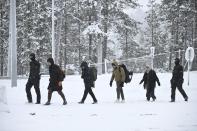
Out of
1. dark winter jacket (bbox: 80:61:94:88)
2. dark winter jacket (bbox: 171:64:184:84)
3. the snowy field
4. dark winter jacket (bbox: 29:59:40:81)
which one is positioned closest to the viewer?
the snowy field

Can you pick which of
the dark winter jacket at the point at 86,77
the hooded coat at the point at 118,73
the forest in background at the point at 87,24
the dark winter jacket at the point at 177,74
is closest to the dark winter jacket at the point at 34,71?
the dark winter jacket at the point at 86,77

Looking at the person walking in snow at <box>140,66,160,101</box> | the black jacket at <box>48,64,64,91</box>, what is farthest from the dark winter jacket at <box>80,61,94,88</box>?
the person walking in snow at <box>140,66,160,101</box>

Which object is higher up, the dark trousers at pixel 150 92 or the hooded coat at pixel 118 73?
the hooded coat at pixel 118 73

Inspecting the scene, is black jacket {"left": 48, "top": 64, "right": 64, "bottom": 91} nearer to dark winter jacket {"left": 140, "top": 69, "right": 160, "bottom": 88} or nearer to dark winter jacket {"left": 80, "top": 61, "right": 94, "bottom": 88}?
dark winter jacket {"left": 80, "top": 61, "right": 94, "bottom": 88}

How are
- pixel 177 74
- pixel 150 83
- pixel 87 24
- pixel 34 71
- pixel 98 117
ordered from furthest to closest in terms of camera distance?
pixel 87 24 → pixel 150 83 → pixel 177 74 → pixel 34 71 → pixel 98 117

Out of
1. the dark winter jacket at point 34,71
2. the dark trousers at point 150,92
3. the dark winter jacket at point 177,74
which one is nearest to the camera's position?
the dark winter jacket at point 34,71

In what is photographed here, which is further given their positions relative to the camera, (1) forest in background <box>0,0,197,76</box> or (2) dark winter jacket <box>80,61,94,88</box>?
(1) forest in background <box>0,0,197,76</box>

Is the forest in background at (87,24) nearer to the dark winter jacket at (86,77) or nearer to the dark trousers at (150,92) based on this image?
the dark trousers at (150,92)

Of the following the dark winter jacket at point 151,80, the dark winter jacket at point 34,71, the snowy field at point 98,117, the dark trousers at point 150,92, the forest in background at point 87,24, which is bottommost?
the snowy field at point 98,117

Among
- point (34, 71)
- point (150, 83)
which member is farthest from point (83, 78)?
point (150, 83)

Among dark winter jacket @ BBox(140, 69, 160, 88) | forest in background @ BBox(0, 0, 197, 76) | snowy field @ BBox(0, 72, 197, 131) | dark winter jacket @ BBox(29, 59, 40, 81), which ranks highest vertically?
forest in background @ BBox(0, 0, 197, 76)

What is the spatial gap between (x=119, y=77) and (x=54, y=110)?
3.73 metres

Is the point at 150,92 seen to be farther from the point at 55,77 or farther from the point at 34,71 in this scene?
the point at 34,71

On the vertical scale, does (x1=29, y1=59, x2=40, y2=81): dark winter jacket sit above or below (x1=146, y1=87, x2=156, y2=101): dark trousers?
above
